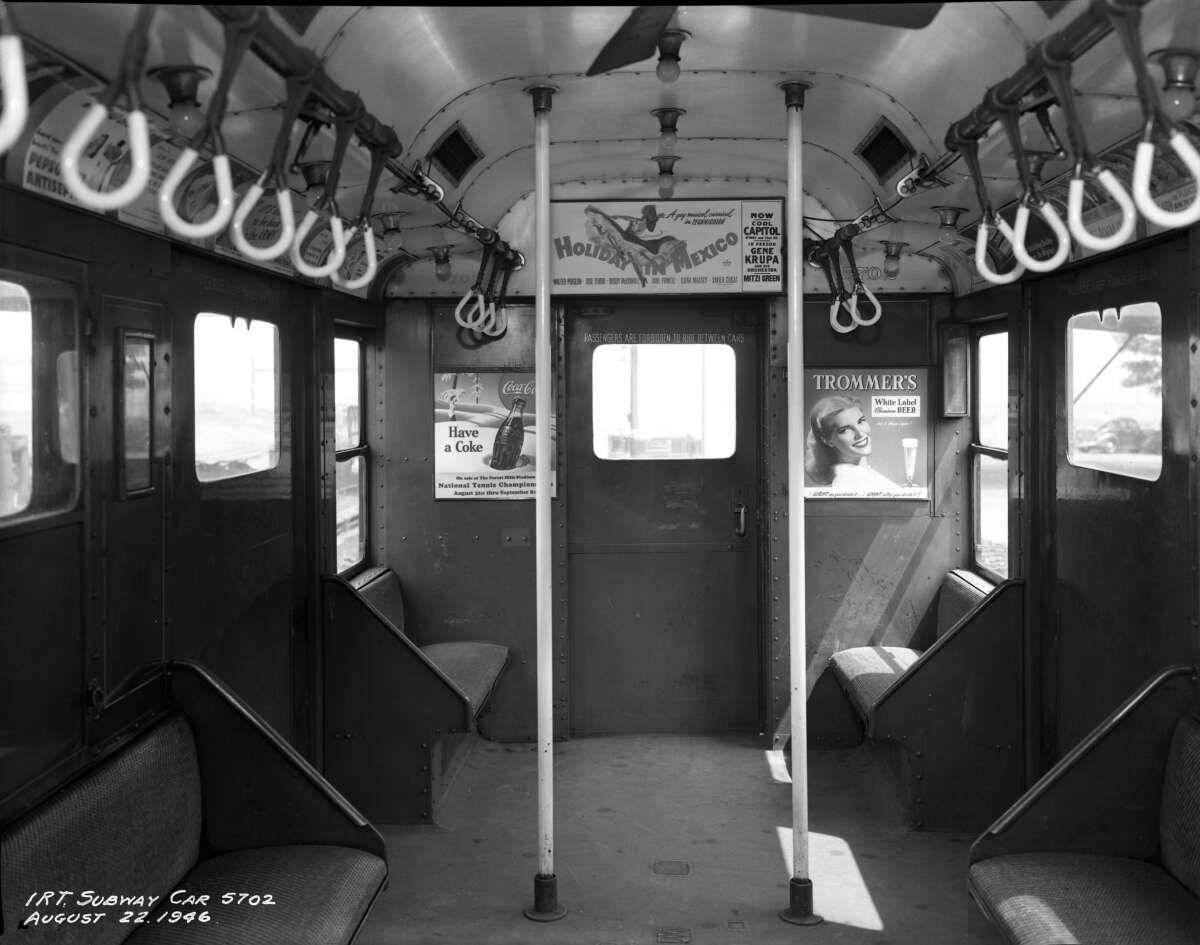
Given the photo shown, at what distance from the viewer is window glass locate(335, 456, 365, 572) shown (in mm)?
6152

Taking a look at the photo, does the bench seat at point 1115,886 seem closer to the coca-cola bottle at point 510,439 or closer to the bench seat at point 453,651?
the bench seat at point 453,651

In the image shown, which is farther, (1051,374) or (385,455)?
(385,455)

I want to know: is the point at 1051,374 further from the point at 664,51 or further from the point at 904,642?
the point at 664,51

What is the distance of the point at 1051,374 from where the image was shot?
16.9 ft

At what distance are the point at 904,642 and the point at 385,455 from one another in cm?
299

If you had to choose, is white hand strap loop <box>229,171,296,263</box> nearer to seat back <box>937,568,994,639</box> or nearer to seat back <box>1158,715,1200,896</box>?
seat back <box>1158,715,1200,896</box>

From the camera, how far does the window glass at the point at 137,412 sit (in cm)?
360

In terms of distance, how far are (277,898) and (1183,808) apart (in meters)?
2.71

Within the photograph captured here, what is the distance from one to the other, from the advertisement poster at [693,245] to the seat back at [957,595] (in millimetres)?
1769

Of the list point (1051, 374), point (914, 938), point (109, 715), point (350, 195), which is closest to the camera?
point (109, 715)

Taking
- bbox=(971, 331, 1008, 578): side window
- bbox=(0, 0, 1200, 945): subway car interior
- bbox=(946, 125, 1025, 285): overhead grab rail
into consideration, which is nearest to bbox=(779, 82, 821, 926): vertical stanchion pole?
bbox=(0, 0, 1200, 945): subway car interior

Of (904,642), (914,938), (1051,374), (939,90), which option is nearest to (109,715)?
(914,938)

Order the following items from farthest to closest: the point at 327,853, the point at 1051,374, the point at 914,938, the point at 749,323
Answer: the point at 749,323, the point at 1051,374, the point at 914,938, the point at 327,853

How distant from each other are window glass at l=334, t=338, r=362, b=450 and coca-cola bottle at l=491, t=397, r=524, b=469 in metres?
0.74
